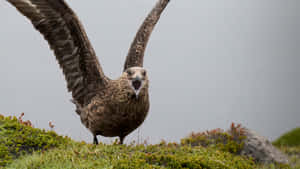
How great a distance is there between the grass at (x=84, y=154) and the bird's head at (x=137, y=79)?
99 centimetres

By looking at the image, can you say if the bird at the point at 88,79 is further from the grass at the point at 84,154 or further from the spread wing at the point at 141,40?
the spread wing at the point at 141,40

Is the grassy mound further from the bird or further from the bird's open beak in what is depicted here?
the bird's open beak

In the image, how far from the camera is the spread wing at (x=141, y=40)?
734cm

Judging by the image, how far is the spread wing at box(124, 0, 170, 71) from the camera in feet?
24.1

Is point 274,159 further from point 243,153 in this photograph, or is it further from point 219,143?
point 219,143

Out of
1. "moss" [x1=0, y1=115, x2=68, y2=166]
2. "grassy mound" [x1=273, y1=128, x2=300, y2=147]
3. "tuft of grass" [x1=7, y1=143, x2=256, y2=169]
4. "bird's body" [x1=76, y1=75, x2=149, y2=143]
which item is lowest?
"grassy mound" [x1=273, y1=128, x2=300, y2=147]

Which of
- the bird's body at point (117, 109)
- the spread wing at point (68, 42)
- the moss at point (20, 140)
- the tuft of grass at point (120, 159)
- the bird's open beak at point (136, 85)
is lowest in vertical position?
the tuft of grass at point (120, 159)

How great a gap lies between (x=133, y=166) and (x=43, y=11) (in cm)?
317

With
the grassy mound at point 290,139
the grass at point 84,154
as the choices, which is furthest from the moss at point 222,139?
the grassy mound at point 290,139

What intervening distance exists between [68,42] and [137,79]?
65.6 inches

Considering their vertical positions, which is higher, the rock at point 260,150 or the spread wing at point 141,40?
the spread wing at point 141,40

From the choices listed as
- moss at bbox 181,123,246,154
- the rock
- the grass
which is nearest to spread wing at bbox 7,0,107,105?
the grass

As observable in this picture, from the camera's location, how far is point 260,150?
292 inches

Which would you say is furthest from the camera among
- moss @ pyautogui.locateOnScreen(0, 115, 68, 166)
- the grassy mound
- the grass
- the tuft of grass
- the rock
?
the grassy mound
